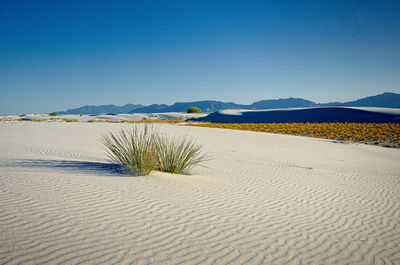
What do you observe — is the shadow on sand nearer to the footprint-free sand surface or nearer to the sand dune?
the footprint-free sand surface

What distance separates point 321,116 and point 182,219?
136 ft

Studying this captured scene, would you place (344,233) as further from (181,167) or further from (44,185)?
(44,185)

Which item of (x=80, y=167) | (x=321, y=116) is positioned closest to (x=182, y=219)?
(x=80, y=167)

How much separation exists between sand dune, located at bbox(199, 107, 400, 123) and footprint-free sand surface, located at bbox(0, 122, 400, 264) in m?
33.5

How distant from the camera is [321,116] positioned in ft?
129

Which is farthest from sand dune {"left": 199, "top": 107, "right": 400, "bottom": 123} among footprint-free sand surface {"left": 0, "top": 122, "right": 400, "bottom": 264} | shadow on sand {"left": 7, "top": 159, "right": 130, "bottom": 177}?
shadow on sand {"left": 7, "top": 159, "right": 130, "bottom": 177}

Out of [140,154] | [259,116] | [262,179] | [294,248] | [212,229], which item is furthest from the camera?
[259,116]

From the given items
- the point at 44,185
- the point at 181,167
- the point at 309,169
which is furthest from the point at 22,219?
the point at 309,169

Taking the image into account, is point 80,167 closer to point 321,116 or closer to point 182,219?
point 182,219

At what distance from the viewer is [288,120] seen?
40438 millimetres

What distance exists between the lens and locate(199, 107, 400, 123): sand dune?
3386 cm

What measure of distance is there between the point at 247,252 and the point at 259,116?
43640 millimetres

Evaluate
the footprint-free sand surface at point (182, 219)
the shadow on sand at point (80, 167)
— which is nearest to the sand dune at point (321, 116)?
the footprint-free sand surface at point (182, 219)

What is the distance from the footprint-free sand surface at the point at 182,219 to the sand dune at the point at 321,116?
3346cm
